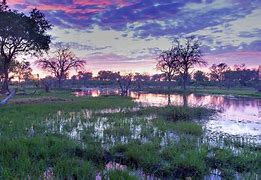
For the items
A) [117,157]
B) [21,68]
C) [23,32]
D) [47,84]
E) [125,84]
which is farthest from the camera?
[125,84]

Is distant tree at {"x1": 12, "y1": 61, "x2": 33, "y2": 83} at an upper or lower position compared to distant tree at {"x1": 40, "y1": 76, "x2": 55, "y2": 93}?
upper

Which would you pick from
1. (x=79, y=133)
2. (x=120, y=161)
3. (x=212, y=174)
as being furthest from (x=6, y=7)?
(x=212, y=174)

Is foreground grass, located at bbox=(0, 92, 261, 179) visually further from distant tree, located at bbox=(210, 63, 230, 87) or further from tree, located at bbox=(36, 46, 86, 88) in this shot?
distant tree, located at bbox=(210, 63, 230, 87)

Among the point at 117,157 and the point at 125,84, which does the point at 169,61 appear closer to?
the point at 125,84

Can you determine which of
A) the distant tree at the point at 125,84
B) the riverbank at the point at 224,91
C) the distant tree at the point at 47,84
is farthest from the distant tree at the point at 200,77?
the distant tree at the point at 47,84

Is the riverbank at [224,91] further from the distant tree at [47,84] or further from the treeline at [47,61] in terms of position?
A: the distant tree at [47,84]

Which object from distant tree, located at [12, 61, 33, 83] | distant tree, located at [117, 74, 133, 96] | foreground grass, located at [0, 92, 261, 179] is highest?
distant tree, located at [12, 61, 33, 83]

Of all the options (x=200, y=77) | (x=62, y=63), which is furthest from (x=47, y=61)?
(x=200, y=77)

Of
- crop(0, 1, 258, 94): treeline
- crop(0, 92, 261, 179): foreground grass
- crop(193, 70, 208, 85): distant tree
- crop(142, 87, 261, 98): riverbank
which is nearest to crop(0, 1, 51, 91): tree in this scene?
crop(0, 1, 258, 94): treeline

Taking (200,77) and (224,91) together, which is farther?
(200,77)

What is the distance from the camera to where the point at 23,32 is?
36781 millimetres

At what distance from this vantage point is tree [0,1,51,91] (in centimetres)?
3553

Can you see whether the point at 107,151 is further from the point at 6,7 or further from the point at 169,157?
the point at 6,7

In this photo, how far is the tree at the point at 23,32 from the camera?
117ft
